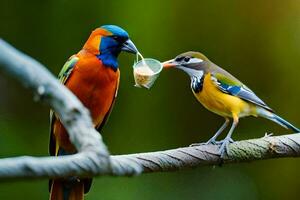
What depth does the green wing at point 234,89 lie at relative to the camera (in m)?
2.77

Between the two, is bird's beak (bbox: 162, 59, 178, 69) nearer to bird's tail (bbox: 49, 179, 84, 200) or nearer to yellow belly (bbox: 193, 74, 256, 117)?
yellow belly (bbox: 193, 74, 256, 117)

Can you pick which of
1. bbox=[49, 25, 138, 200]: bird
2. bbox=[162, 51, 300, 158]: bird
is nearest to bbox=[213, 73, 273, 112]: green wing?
bbox=[162, 51, 300, 158]: bird

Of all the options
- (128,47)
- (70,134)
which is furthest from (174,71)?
(70,134)

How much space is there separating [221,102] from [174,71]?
1.41 m

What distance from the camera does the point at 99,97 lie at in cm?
288

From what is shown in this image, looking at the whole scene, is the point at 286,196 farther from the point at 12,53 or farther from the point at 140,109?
the point at 12,53

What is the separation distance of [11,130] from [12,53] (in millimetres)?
3020

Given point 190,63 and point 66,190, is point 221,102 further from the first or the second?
point 66,190

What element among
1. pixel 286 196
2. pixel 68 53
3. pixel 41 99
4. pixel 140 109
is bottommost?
pixel 286 196

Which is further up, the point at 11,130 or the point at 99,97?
the point at 99,97

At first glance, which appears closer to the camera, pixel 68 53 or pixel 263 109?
pixel 263 109

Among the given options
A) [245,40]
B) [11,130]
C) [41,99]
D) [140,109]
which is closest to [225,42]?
[245,40]

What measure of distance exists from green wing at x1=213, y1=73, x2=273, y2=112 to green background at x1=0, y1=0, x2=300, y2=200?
117 centimetres

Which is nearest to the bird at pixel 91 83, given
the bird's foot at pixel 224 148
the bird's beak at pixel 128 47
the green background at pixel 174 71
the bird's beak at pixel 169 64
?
the bird's beak at pixel 128 47
